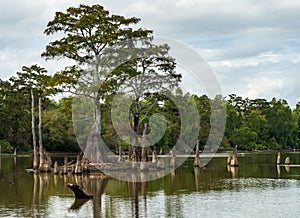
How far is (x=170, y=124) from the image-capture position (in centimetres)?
7700

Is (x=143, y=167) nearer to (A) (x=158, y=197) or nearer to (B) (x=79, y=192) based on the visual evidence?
(A) (x=158, y=197)

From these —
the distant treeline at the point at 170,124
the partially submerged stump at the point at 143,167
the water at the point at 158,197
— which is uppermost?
the distant treeline at the point at 170,124

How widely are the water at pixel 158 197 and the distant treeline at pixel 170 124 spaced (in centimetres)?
1298

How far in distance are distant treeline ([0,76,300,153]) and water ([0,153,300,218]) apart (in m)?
13.0

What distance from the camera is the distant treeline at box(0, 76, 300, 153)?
69.9 meters

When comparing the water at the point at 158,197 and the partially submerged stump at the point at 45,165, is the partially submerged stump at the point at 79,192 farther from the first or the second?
the partially submerged stump at the point at 45,165

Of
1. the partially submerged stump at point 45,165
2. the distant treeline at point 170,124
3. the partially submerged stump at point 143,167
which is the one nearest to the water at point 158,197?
the partially submerged stump at point 45,165

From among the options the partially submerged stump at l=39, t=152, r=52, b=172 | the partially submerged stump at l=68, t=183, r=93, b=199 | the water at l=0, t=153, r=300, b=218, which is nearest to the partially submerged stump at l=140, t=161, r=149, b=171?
the water at l=0, t=153, r=300, b=218

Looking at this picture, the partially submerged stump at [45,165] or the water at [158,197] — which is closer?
the water at [158,197]

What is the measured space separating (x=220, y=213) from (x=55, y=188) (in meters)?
11.1

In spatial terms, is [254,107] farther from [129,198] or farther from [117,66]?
[129,198]

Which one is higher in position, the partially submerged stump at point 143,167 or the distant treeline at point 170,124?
the distant treeline at point 170,124

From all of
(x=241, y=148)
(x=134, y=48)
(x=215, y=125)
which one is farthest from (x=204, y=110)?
(x=134, y=48)

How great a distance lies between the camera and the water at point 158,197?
68.8 feet
